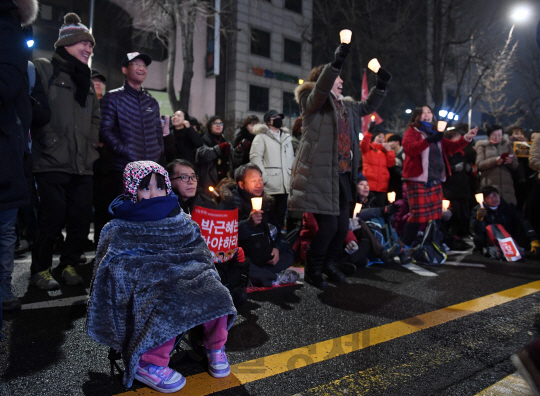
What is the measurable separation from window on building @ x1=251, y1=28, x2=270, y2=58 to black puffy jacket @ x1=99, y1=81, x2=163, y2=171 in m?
20.1

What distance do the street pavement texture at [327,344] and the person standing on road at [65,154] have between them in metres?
0.32

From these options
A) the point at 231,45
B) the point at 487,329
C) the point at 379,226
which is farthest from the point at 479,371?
the point at 231,45

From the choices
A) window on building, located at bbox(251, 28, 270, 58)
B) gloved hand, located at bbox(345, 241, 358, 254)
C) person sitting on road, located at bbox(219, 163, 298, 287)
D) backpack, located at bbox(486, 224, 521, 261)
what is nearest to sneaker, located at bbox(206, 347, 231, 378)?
person sitting on road, located at bbox(219, 163, 298, 287)

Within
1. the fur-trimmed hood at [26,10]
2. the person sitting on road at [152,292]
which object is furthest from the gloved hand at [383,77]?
the fur-trimmed hood at [26,10]

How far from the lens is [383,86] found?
4.03 meters

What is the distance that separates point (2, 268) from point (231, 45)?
2138 cm

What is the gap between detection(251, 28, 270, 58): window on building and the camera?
2295cm

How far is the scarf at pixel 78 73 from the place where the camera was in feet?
12.0

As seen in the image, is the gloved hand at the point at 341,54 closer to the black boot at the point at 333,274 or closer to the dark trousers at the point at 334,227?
the dark trousers at the point at 334,227

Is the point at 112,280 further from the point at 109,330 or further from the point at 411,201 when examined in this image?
the point at 411,201

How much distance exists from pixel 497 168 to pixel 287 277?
451cm

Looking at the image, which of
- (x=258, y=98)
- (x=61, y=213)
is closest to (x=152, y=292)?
(x=61, y=213)

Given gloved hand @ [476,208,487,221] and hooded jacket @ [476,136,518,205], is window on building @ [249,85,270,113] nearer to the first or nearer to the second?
hooded jacket @ [476,136,518,205]

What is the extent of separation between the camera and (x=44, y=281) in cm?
363
